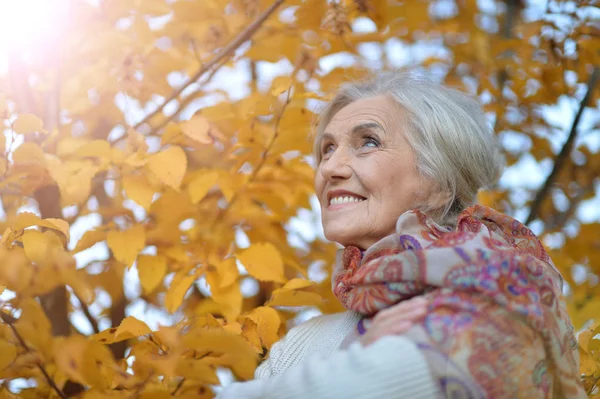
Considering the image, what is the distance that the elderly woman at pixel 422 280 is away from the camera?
796 mm

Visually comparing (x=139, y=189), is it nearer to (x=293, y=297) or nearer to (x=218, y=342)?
(x=293, y=297)

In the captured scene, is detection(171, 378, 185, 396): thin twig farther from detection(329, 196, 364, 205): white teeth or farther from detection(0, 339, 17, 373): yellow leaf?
detection(329, 196, 364, 205): white teeth

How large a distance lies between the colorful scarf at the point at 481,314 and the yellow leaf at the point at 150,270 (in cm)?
48

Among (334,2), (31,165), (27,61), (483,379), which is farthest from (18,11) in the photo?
(483,379)

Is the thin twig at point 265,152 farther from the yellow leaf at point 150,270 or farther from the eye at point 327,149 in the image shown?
the yellow leaf at point 150,270

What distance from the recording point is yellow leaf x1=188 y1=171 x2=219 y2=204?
1.30 meters

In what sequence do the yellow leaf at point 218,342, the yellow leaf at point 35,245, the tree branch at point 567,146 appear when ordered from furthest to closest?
1. the tree branch at point 567,146
2. the yellow leaf at point 35,245
3. the yellow leaf at point 218,342

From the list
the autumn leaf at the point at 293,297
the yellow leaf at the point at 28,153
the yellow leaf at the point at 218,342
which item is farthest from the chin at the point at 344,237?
the yellow leaf at the point at 28,153

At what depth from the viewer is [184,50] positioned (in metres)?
1.71

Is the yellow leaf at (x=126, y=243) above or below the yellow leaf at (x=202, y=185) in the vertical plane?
below

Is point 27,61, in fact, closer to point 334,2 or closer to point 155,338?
point 334,2

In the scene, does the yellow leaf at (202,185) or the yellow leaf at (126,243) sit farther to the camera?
the yellow leaf at (202,185)

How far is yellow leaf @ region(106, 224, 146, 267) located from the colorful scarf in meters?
0.48

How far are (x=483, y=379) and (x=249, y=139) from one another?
81 cm
